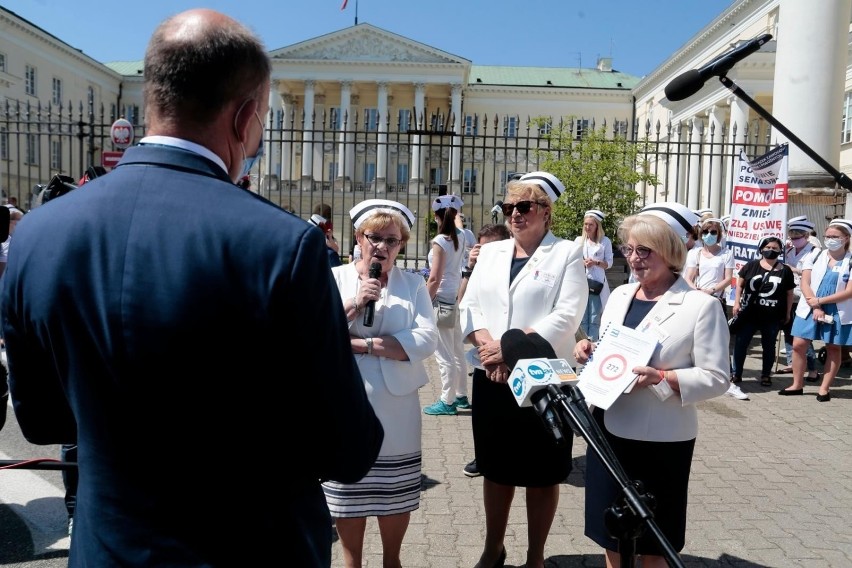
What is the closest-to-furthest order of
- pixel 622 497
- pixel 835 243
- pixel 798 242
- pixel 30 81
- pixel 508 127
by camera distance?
pixel 622 497
pixel 835 243
pixel 798 242
pixel 508 127
pixel 30 81

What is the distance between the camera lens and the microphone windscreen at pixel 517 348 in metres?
2.68

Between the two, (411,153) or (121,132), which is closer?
(121,132)

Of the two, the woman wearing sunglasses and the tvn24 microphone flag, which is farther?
the tvn24 microphone flag

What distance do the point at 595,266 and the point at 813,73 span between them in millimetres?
6624

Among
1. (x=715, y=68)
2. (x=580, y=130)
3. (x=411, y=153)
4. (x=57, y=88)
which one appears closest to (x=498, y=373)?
(x=715, y=68)

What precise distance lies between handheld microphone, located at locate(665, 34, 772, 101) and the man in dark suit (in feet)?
5.58

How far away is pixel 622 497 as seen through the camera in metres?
1.83

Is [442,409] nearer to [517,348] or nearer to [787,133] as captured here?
[517,348]

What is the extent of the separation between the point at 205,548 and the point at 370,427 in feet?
1.34

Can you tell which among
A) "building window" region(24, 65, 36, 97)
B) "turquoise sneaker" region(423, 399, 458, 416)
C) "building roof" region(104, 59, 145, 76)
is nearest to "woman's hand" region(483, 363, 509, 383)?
"turquoise sneaker" region(423, 399, 458, 416)

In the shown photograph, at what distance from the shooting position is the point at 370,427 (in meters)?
1.63

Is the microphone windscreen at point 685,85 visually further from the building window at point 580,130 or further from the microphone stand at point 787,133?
the building window at point 580,130

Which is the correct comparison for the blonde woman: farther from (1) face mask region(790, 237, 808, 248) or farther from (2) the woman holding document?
(2) the woman holding document

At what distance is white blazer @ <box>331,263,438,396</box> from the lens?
3889mm
